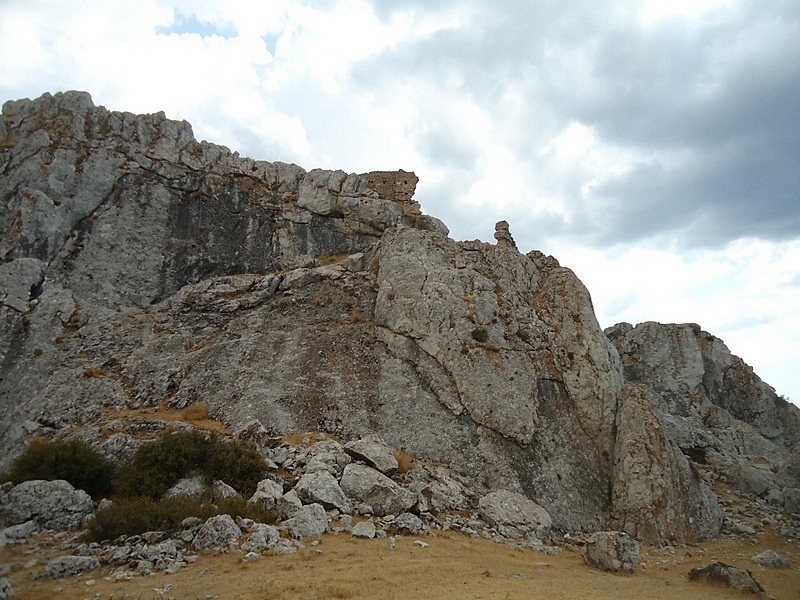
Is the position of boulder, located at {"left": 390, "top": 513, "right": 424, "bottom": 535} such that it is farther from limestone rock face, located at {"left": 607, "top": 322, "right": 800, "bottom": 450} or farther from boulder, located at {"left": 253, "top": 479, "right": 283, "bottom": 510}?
limestone rock face, located at {"left": 607, "top": 322, "right": 800, "bottom": 450}

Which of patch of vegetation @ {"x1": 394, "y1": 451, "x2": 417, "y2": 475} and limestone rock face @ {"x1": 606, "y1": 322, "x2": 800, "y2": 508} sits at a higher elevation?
limestone rock face @ {"x1": 606, "y1": 322, "x2": 800, "y2": 508}

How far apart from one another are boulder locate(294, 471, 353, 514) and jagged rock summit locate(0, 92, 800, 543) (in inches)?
173

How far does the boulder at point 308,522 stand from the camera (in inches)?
629

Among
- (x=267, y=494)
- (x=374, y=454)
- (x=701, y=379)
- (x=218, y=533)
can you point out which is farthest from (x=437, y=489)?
(x=701, y=379)

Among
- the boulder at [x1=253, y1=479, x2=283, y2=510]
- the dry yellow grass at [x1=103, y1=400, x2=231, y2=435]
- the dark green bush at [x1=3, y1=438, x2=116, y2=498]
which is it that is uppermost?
the dry yellow grass at [x1=103, y1=400, x2=231, y2=435]

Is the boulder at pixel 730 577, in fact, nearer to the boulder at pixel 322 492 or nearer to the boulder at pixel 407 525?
the boulder at pixel 407 525

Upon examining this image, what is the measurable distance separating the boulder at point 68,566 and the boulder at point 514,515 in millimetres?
13311

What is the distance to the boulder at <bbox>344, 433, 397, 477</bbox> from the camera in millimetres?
20625

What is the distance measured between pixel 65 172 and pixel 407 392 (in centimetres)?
2599

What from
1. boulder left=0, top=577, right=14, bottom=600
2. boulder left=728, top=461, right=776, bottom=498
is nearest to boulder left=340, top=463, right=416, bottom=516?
boulder left=0, top=577, right=14, bottom=600

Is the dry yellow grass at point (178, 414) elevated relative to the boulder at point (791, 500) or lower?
elevated

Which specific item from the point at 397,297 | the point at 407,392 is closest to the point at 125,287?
the point at 397,297

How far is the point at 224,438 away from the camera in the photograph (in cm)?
2144

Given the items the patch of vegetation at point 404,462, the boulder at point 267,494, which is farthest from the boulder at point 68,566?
the patch of vegetation at point 404,462
